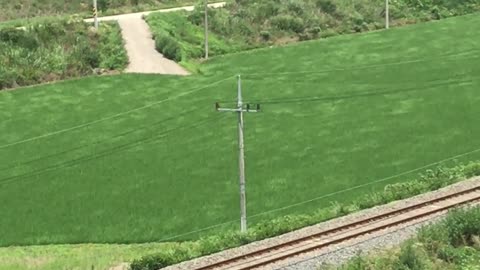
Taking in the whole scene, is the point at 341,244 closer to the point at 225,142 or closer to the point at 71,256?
the point at 71,256

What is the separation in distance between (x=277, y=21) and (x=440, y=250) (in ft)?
137

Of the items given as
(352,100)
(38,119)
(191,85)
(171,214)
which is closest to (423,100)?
(352,100)

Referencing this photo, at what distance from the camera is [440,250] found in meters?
17.6

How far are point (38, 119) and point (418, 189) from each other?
70.6 ft

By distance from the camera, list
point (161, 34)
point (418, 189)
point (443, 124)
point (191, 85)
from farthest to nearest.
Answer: point (161, 34) < point (191, 85) < point (443, 124) < point (418, 189)

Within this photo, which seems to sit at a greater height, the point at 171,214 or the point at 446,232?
the point at 446,232

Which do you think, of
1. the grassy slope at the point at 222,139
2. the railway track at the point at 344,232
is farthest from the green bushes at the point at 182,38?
the railway track at the point at 344,232

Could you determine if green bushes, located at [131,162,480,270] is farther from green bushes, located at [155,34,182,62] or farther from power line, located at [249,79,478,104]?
green bushes, located at [155,34,182,62]

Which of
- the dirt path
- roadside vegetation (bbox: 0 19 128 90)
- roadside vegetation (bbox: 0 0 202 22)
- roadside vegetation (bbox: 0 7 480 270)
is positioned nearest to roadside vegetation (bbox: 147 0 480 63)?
the dirt path

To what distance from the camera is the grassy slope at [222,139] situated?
1072 inches

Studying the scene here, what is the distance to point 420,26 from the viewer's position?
183ft

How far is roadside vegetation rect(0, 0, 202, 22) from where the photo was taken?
66188mm

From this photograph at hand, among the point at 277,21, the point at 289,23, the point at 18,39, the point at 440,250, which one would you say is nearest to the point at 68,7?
the point at 18,39

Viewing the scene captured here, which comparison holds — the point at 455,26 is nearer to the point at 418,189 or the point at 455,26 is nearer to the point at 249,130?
the point at 249,130
